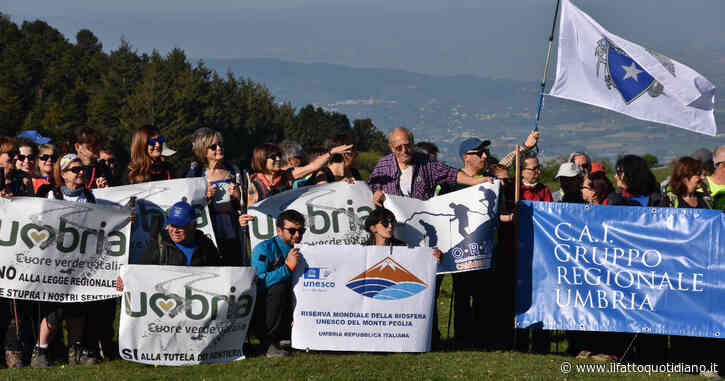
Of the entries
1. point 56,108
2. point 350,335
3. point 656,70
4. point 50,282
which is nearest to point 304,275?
point 350,335

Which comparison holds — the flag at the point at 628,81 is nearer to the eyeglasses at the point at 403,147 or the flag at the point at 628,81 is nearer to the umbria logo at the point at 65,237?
the eyeglasses at the point at 403,147

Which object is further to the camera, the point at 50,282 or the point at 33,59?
the point at 33,59

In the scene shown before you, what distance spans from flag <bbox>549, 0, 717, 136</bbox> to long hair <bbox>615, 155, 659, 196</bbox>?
2.06ft

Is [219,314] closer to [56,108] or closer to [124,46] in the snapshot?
[56,108]

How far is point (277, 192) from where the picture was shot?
10.8 meters

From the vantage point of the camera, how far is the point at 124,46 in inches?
5359

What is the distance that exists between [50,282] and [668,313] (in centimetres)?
739

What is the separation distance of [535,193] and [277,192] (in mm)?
3454

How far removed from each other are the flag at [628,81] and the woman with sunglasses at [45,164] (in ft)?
21.2

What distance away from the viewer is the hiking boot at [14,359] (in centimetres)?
948

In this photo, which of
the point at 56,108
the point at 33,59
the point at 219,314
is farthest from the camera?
the point at 33,59

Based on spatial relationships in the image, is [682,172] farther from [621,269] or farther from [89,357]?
[89,357]

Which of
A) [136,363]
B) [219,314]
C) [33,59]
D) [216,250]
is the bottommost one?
[136,363]

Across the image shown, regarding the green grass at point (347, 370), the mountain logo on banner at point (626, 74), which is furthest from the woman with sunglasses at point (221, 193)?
the mountain logo on banner at point (626, 74)
